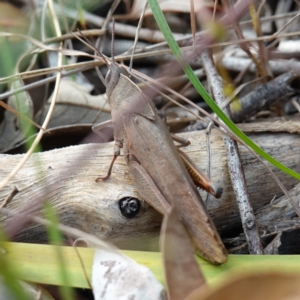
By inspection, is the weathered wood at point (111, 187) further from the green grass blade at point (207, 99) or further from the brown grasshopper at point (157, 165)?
the green grass blade at point (207, 99)

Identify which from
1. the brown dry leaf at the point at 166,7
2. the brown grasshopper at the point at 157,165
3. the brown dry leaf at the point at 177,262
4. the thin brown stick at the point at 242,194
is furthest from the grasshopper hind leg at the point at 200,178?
the brown dry leaf at the point at 166,7

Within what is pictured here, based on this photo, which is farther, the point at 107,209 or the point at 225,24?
the point at 225,24

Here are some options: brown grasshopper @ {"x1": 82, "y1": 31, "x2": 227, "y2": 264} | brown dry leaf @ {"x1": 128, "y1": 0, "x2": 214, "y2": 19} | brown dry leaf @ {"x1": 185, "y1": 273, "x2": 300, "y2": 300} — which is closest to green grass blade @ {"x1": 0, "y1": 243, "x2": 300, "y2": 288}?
brown grasshopper @ {"x1": 82, "y1": 31, "x2": 227, "y2": 264}

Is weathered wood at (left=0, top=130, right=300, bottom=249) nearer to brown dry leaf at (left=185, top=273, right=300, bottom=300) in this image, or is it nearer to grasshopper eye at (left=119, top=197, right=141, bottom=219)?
grasshopper eye at (left=119, top=197, right=141, bottom=219)

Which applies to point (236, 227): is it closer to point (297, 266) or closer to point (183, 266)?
point (297, 266)

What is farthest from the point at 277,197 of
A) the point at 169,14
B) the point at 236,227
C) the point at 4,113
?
the point at 169,14

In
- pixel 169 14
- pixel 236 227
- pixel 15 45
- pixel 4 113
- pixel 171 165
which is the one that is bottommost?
pixel 236 227

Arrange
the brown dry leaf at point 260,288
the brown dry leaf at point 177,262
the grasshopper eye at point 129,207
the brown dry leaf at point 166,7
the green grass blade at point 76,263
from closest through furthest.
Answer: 1. the brown dry leaf at point 260,288
2. the brown dry leaf at point 177,262
3. the green grass blade at point 76,263
4. the grasshopper eye at point 129,207
5. the brown dry leaf at point 166,7

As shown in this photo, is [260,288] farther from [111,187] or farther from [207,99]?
[111,187]
